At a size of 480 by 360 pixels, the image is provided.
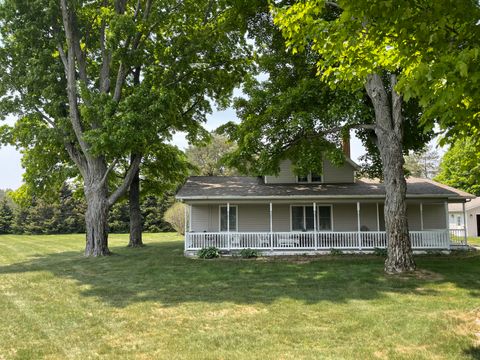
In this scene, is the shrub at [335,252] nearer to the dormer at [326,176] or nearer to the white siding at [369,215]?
the white siding at [369,215]

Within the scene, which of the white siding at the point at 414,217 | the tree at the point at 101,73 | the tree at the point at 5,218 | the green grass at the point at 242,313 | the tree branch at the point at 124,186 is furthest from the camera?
the tree at the point at 5,218

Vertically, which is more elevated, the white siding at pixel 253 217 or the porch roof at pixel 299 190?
the porch roof at pixel 299 190

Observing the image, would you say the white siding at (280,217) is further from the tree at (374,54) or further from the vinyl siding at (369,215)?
the tree at (374,54)

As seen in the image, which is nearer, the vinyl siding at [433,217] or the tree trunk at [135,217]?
the vinyl siding at [433,217]

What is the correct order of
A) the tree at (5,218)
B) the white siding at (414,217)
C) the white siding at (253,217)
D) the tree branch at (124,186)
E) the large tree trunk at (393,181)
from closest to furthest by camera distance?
1. the large tree trunk at (393,181)
2. the tree branch at (124,186)
3. the white siding at (253,217)
4. the white siding at (414,217)
5. the tree at (5,218)

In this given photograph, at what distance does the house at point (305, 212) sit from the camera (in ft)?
60.8

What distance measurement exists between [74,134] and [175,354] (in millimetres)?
16659

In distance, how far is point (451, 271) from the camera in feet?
44.1

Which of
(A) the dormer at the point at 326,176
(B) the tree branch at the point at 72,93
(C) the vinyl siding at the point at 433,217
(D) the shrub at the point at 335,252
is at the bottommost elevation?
(D) the shrub at the point at 335,252

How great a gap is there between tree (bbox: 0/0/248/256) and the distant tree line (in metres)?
25.7

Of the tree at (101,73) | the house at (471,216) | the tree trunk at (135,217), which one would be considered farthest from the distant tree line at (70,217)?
the house at (471,216)

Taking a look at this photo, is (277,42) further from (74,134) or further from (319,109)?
(74,134)

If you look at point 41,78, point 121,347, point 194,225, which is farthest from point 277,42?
point 121,347

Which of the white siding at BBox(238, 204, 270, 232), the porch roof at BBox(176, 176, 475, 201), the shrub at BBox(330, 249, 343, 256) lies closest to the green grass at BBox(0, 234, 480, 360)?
the shrub at BBox(330, 249, 343, 256)
